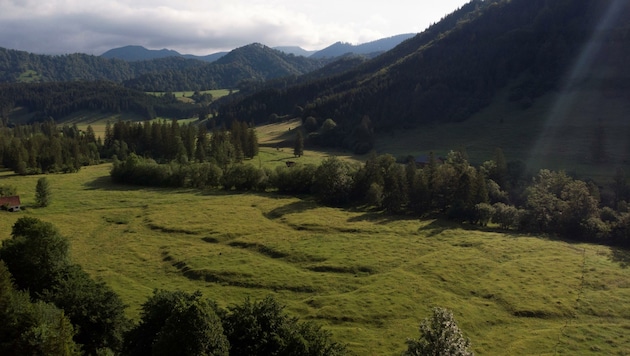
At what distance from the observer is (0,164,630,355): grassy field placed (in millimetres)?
47062

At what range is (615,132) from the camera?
6053 inches

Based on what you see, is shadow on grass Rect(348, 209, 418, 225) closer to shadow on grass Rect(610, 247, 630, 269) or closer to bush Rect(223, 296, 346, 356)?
shadow on grass Rect(610, 247, 630, 269)

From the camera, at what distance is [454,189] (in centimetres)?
9644

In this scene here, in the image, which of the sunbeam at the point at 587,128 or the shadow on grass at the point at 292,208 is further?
the sunbeam at the point at 587,128

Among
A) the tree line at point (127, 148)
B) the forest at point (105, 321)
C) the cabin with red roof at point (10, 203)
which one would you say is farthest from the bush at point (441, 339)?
the tree line at point (127, 148)

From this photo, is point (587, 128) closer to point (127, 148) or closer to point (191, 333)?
point (127, 148)

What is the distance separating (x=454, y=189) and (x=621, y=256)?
34.5m

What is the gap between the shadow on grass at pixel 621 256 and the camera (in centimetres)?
6512

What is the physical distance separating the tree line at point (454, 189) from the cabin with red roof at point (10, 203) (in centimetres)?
3521

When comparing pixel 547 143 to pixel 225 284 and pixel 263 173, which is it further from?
pixel 225 284

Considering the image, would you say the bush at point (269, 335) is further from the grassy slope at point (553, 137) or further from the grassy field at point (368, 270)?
the grassy slope at point (553, 137)

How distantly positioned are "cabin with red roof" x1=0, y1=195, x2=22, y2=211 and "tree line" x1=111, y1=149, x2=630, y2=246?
116ft

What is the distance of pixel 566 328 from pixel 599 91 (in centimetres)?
18165

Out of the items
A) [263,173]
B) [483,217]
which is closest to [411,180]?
[483,217]
